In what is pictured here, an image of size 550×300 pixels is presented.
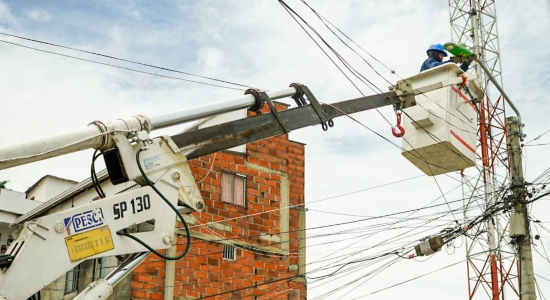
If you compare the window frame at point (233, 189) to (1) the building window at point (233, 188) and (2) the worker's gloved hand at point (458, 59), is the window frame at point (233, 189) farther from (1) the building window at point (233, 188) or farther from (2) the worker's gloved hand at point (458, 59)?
(2) the worker's gloved hand at point (458, 59)

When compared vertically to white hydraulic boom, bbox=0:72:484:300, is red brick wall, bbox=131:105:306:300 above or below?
above

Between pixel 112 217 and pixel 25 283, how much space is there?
40.4 inches

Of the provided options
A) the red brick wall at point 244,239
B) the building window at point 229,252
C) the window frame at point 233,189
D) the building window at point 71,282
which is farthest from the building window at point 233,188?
the building window at point 71,282

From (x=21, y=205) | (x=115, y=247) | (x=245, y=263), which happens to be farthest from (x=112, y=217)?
(x=245, y=263)

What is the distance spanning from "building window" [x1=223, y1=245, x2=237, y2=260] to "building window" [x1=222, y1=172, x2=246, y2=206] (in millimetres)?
1020

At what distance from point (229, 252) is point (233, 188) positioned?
1.45m

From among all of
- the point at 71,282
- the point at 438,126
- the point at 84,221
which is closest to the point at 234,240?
the point at 71,282

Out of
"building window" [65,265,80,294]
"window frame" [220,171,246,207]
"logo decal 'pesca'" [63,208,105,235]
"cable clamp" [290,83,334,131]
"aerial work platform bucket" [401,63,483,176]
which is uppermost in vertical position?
"window frame" [220,171,246,207]

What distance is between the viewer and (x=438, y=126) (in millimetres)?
12328

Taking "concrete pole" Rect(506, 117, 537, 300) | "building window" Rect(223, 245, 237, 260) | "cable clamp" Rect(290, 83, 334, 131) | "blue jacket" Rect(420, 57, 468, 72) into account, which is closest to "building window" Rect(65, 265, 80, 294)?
"building window" Rect(223, 245, 237, 260)

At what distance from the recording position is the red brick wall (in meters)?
16.0

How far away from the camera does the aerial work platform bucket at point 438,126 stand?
1234 cm

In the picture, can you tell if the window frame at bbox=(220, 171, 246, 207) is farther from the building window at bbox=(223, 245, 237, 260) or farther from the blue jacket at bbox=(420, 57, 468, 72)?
the blue jacket at bbox=(420, 57, 468, 72)

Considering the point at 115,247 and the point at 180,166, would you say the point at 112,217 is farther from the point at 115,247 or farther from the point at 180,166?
the point at 180,166
